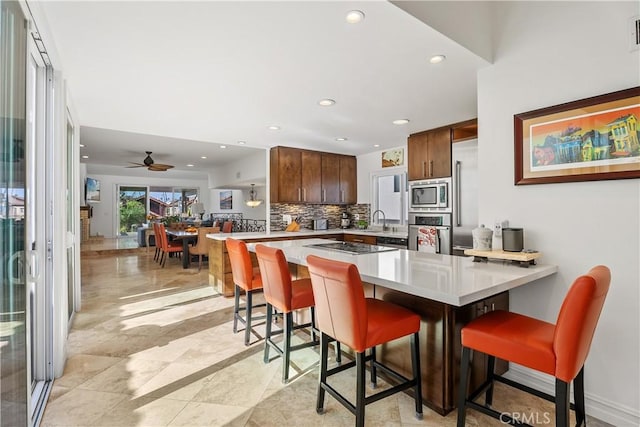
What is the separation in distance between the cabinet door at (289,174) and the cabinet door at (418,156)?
6.18ft

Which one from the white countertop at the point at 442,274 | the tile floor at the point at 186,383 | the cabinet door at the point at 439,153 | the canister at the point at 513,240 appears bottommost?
the tile floor at the point at 186,383

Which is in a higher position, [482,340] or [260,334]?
[482,340]

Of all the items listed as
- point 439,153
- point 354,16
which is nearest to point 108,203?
point 439,153

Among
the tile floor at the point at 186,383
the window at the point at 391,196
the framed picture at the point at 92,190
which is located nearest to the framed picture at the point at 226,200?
the framed picture at the point at 92,190

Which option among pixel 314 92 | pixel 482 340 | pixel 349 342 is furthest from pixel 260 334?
pixel 314 92

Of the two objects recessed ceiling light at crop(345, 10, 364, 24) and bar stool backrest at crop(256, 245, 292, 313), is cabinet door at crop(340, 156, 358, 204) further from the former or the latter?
recessed ceiling light at crop(345, 10, 364, 24)

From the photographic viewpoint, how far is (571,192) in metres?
1.96

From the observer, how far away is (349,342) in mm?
1602

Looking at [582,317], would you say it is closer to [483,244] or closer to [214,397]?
[483,244]

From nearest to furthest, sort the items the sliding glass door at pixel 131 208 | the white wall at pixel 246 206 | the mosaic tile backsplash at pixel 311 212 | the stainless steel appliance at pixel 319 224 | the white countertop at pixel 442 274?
1. the white countertop at pixel 442 274
2. the mosaic tile backsplash at pixel 311 212
3. the stainless steel appliance at pixel 319 224
4. the white wall at pixel 246 206
5. the sliding glass door at pixel 131 208

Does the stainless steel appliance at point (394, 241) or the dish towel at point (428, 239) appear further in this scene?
the stainless steel appliance at point (394, 241)

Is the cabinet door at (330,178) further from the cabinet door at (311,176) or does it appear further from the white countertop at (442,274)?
the white countertop at (442,274)

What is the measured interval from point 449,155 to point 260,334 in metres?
3.03

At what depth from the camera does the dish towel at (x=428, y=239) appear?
159 inches
